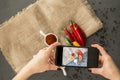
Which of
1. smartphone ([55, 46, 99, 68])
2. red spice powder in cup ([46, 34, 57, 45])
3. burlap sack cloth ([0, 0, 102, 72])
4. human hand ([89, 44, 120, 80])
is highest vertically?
burlap sack cloth ([0, 0, 102, 72])

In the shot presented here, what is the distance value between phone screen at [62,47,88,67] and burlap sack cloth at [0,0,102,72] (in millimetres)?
232

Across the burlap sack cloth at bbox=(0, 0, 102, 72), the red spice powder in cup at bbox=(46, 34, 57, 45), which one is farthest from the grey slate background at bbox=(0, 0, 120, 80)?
the red spice powder in cup at bbox=(46, 34, 57, 45)

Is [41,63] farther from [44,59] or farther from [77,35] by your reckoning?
[77,35]

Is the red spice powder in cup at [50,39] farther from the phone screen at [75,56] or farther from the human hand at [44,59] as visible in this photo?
the phone screen at [75,56]

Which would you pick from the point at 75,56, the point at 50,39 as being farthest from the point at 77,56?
the point at 50,39

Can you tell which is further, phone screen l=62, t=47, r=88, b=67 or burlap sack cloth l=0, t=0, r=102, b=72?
burlap sack cloth l=0, t=0, r=102, b=72

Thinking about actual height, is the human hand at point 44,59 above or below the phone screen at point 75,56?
above

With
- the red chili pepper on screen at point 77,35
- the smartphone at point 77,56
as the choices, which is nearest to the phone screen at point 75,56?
the smartphone at point 77,56

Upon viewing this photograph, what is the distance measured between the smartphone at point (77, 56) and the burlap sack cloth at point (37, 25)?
234 mm

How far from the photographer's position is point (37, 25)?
53.0 inches

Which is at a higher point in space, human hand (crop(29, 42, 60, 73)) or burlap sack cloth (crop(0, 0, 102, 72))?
burlap sack cloth (crop(0, 0, 102, 72))

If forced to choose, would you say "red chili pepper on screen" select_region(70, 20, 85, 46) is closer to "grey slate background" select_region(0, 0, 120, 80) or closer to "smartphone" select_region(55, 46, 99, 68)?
"grey slate background" select_region(0, 0, 120, 80)

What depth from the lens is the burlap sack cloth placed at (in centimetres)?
133

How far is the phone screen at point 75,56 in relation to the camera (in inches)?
43.0
